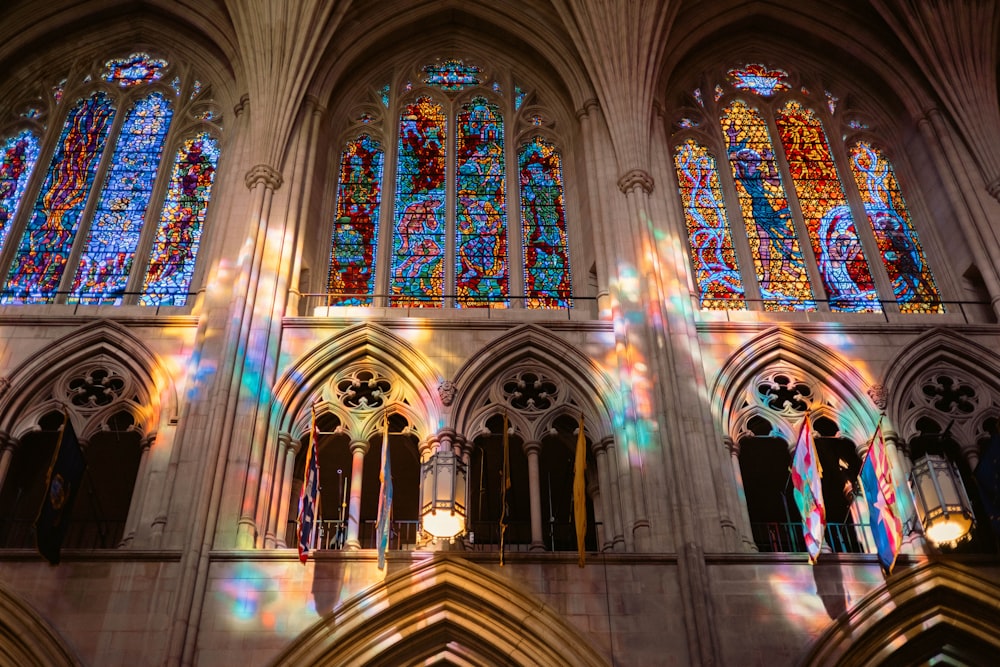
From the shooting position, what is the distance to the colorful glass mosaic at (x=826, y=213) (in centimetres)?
1742

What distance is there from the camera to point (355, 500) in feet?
44.9

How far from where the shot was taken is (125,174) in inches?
730

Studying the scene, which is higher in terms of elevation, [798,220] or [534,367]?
[798,220]

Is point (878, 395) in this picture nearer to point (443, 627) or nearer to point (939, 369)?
point (939, 369)

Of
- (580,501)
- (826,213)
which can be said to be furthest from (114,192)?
(826,213)

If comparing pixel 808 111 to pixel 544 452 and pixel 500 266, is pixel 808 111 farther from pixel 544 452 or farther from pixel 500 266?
pixel 544 452

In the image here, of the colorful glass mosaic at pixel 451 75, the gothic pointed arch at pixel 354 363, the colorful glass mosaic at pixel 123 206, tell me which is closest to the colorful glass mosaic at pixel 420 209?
the colorful glass mosaic at pixel 451 75

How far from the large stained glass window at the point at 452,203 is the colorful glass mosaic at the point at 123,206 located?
116 inches

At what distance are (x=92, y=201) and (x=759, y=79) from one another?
1090 cm

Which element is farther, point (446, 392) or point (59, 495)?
point (446, 392)

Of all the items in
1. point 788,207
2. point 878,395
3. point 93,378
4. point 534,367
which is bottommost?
point 878,395

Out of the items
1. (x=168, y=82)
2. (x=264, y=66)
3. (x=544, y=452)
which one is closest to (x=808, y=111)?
(x=544, y=452)

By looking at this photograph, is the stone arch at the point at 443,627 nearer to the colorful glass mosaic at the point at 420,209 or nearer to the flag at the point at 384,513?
the flag at the point at 384,513

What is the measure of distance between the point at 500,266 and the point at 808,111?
6.19 meters
